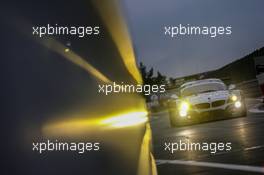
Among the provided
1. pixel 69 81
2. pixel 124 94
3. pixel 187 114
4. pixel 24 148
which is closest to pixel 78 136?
pixel 69 81

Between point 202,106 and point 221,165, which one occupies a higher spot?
point 202,106

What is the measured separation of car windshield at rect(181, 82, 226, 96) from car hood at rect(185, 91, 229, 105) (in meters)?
0.04

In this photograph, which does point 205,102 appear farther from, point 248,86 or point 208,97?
point 248,86

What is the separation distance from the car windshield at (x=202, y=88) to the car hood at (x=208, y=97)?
36 mm

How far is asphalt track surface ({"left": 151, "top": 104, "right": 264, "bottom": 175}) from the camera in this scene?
5.07 meters

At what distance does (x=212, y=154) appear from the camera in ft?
17.9

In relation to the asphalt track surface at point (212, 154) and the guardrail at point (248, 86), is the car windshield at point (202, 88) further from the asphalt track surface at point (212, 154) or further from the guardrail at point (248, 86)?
the guardrail at point (248, 86)

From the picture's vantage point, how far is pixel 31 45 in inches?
34.9

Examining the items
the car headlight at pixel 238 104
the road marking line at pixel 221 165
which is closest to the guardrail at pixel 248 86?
the car headlight at pixel 238 104

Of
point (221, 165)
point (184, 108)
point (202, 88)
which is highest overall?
point (202, 88)

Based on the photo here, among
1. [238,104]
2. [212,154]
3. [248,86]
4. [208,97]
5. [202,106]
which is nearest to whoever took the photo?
[208,97]

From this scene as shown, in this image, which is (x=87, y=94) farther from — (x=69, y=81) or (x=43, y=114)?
(x=43, y=114)

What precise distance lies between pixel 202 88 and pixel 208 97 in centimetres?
16

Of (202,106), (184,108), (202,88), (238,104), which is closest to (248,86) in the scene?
(238,104)
